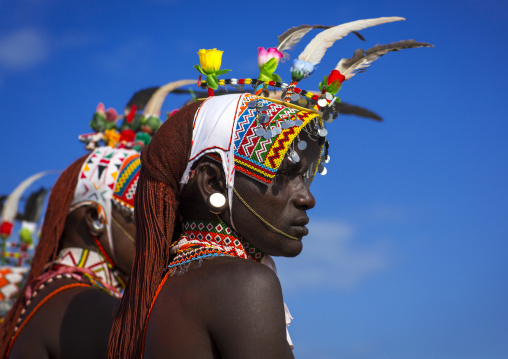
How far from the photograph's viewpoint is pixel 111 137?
17.5 ft

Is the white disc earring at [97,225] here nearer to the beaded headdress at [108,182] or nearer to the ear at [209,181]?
the beaded headdress at [108,182]

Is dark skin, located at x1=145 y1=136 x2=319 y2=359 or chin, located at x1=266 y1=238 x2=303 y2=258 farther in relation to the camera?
chin, located at x1=266 y1=238 x2=303 y2=258

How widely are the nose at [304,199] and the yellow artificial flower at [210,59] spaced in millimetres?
699

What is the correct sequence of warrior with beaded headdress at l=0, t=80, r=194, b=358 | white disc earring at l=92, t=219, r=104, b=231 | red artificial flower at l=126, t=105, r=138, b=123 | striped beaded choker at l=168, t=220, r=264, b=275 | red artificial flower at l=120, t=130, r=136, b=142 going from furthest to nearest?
1. red artificial flower at l=126, t=105, r=138, b=123
2. red artificial flower at l=120, t=130, r=136, b=142
3. white disc earring at l=92, t=219, r=104, b=231
4. warrior with beaded headdress at l=0, t=80, r=194, b=358
5. striped beaded choker at l=168, t=220, r=264, b=275

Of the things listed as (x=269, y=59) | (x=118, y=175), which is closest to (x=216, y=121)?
(x=269, y=59)

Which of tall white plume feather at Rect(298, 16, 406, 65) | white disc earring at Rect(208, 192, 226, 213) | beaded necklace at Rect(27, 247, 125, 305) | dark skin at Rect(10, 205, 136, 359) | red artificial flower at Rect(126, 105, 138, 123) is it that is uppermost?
red artificial flower at Rect(126, 105, 138, 123)

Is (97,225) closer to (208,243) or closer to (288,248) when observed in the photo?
(208,243)

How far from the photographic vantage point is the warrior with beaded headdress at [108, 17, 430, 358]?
99.2 inches

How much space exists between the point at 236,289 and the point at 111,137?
10.2 ft

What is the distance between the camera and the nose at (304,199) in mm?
2824

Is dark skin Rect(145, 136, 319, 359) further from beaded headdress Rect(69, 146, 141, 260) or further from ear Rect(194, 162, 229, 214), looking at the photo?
beaded headdress Rect(69, 146, 141, 260)

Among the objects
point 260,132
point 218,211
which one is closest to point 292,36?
point 260,132

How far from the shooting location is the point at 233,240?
2848 millimetres

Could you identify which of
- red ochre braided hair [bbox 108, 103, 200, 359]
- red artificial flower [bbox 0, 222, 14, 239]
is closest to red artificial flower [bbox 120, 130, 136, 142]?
red ochre braided hair [bbox 108, 103, 200, 359]
